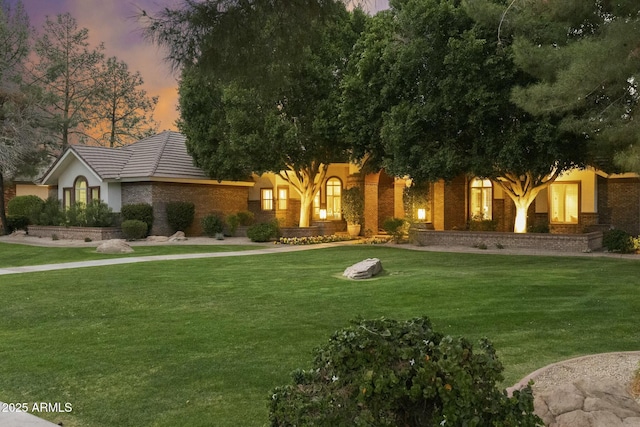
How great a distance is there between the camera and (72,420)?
482 cm

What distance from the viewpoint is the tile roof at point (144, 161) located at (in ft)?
93.5

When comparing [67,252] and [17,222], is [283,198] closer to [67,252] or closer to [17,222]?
[67,252]

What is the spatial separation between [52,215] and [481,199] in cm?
2243

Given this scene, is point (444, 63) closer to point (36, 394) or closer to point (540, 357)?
point (540, 357)

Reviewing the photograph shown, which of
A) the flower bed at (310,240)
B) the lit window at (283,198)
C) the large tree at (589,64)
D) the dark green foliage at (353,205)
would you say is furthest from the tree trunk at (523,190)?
the lit window at (283,198)

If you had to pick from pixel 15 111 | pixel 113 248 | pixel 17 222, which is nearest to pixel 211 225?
pixel 113 248

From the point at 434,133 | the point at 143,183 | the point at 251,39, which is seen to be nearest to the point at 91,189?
the point at 143,183

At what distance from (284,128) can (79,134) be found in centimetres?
2988

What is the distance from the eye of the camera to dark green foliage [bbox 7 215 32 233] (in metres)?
32.8

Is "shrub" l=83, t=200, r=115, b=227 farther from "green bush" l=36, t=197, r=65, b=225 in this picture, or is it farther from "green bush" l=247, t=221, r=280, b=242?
"green bush" l=247, t=221, r=280, b=242

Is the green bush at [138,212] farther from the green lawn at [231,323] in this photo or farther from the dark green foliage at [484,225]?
the dark green foliage at [484,225]

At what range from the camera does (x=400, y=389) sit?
2.97 meters

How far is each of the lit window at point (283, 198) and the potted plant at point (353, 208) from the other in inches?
193

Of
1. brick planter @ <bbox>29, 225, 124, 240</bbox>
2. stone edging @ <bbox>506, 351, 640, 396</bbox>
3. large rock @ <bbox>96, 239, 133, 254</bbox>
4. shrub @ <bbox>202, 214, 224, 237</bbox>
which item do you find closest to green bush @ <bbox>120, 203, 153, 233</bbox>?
brick planter @ <bbox>29, 225, 124, 240</bbox>
